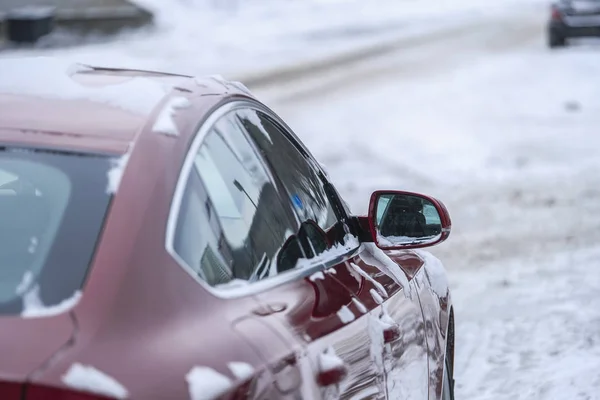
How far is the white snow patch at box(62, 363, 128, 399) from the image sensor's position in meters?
2.25

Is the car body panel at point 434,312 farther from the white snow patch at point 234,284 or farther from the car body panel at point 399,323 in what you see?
the white snow patch at point 234,284

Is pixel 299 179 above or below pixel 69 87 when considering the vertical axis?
below

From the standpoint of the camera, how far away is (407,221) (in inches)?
160

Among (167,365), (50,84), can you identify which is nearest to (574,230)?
(50,84)

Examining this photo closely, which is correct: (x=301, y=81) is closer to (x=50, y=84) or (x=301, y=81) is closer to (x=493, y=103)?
(x=493, y=103)

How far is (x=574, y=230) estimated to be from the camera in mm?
10664

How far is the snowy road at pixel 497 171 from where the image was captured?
23.2 ft

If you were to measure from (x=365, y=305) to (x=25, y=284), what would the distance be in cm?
106

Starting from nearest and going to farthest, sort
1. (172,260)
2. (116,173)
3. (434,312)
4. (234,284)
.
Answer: (172,260) < (116,173) < (234,284) < (434,312)

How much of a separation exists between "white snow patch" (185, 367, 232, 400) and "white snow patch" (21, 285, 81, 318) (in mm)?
280

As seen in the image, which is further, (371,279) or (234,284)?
(371,279)

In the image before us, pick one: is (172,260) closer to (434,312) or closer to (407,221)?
(407,221)

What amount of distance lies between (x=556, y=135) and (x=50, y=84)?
47.2 ft

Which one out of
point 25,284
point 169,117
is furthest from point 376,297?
point 25,284
